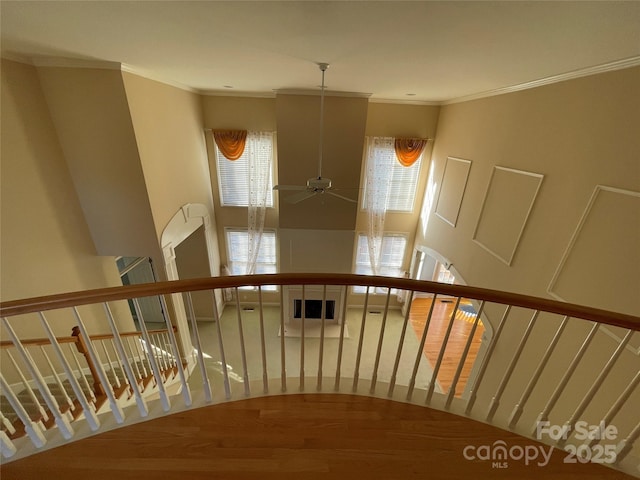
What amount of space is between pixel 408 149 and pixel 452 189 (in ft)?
4.68

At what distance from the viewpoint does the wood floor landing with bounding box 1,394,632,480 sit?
1402mm

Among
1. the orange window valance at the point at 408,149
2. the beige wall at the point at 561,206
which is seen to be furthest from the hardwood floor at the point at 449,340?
the orange window valance at the point at 408,149

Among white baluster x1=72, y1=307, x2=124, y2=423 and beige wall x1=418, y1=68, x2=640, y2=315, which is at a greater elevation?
beige wall x1=418, y1=68, x2=640, y2=315

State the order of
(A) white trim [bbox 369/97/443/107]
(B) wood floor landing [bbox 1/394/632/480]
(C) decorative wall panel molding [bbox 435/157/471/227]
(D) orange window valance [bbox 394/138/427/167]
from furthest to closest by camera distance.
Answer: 1. (D) orange window valance [bbox 394/138/427/167]
2. (A) white trim [bbox 369/97/443/107]
3. (C) decorative wall panel molding [bbox 435/157/471/227]
4. (B) wood floor landing [bbox 1/394/632/480]

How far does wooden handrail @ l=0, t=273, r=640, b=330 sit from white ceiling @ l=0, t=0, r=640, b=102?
1509mm

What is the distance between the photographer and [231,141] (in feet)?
18.8

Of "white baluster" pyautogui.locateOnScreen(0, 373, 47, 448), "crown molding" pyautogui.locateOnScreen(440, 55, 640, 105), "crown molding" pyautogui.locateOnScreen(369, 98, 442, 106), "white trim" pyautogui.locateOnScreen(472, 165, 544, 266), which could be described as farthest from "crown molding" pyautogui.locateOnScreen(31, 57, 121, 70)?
"white trim" pyautogui.locateOnScreen(472, 165, 544, 266)

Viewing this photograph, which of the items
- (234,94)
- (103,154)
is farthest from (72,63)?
(234,94)

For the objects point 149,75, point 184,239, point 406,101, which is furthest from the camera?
point 406,101

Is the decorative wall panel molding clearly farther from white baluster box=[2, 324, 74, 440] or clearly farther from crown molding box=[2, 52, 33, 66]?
crown molding box=[2, 52, 33, 66]

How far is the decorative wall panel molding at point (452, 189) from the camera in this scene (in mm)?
4638

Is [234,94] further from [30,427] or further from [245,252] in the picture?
[30,427]

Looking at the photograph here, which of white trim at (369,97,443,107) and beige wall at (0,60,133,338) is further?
white trim at (369,97,443,107)

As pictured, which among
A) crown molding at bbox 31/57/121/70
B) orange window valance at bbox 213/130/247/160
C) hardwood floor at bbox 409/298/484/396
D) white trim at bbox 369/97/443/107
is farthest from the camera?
orange window valance at bbox 213/130/247/160
